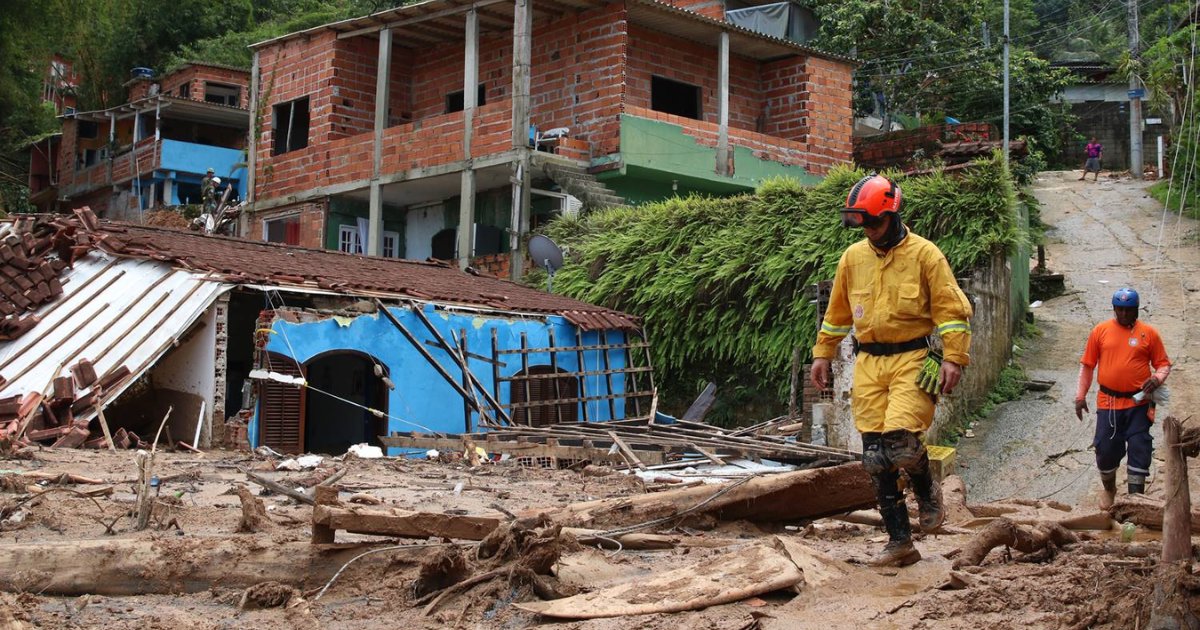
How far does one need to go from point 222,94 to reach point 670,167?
72.2 feet

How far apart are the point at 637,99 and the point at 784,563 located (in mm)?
21067

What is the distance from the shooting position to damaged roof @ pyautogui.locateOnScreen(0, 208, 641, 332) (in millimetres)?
15656

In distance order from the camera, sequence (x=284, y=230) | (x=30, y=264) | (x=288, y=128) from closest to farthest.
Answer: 1. (x=30, y=264)
2. (x=284, y=230)
3. (x=288, y=128)

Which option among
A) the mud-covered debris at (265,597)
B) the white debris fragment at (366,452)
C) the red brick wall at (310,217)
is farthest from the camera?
the red brick wall at (310,217)

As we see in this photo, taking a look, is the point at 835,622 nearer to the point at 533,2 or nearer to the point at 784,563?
the point at 784,563

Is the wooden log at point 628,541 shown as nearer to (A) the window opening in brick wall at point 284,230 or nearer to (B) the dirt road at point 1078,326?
(B) the dirt road at point 1078,326

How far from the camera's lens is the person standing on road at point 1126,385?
391 inches

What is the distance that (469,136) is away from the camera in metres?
24.7

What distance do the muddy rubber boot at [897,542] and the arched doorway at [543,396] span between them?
11579mm

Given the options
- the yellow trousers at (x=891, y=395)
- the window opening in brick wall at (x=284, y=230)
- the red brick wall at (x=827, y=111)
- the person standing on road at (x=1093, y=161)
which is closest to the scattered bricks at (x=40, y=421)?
the yellow trousers at (x=891, y=395)

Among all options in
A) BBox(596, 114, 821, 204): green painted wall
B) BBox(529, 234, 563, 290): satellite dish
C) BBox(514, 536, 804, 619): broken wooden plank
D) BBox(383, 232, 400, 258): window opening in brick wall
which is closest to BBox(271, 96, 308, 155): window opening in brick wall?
BBox(383, 232, 400, 258): window opening in brick wall

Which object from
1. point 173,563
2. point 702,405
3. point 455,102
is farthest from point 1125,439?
point 455,102

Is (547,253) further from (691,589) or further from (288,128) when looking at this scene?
(691,589)

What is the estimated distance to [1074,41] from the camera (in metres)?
51.2
